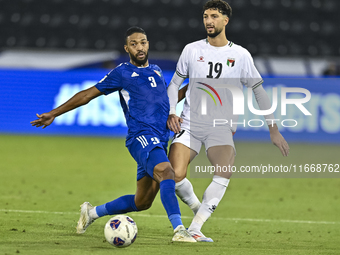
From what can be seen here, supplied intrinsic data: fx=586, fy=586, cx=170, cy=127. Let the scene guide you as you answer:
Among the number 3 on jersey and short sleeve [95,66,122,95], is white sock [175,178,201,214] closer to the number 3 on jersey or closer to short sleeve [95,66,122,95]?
the number 3 on jersey

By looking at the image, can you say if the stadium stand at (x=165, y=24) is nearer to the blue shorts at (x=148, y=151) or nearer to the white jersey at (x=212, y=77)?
the white jersey at (x=212, y=77)

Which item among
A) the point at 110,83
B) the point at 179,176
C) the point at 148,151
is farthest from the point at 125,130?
the point at 148,151

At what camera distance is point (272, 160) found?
12430 mm

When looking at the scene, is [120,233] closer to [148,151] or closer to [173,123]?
[148,151]

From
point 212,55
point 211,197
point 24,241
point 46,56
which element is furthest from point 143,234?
point 46,56

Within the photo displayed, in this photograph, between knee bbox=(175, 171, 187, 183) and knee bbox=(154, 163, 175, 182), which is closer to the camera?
knee bbox=(154, 163, 175, 182)

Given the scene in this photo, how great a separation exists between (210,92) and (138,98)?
2.66ft

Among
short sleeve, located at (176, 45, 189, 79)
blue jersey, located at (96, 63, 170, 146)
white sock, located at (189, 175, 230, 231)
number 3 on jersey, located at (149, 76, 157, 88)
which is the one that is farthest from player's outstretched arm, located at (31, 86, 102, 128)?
white sock, located at (189, 175, 230, 231)

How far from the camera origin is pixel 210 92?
19.8 feet

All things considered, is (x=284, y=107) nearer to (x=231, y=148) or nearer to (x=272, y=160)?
(x=272, y=160)

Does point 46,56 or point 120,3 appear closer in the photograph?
point 46,56

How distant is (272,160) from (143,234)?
22.8 ft

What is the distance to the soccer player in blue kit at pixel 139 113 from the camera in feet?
18.0

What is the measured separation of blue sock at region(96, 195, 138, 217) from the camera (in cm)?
585
